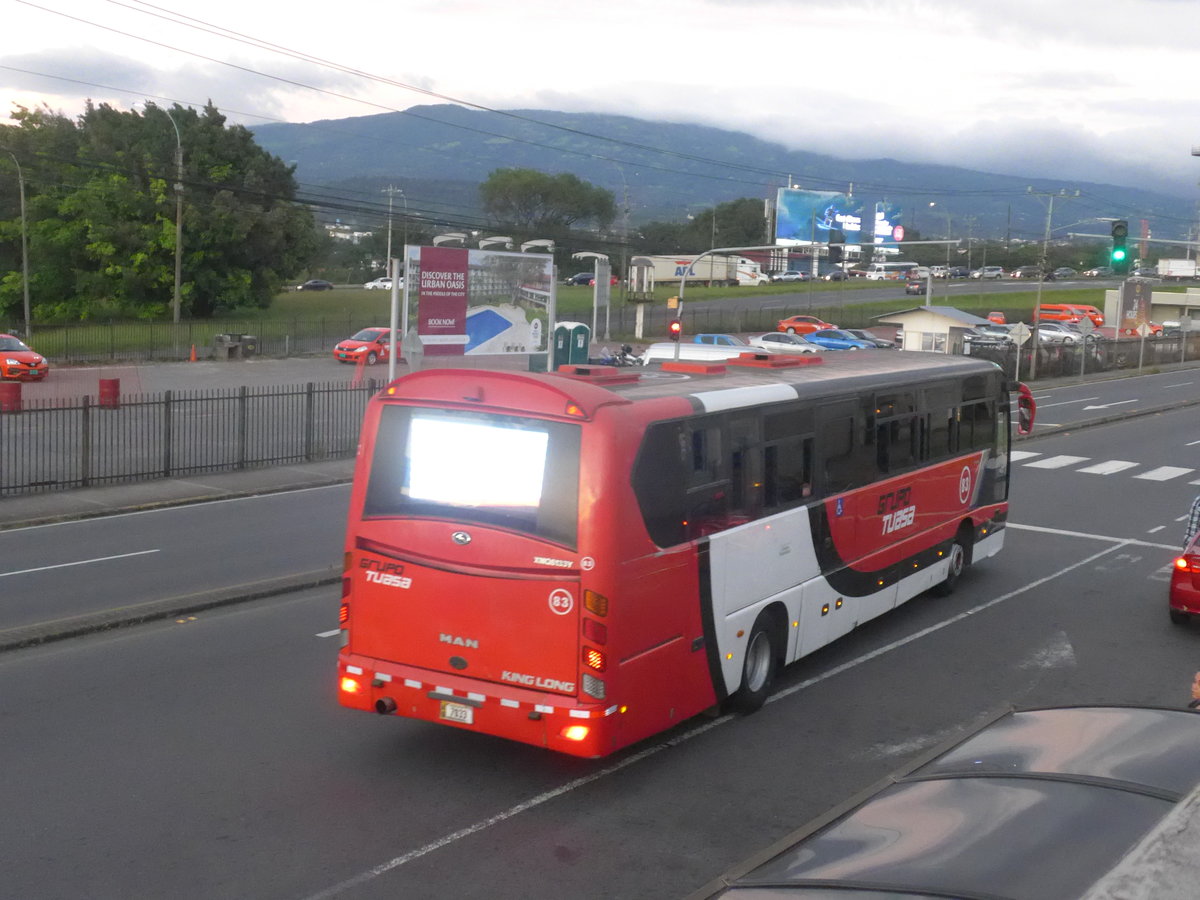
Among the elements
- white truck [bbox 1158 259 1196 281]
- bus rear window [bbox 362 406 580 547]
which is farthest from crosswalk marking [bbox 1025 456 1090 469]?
white truck [bbox 1158 259 1196 281]

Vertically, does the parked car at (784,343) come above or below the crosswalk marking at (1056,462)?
above

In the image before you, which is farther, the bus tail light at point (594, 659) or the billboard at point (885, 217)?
the billboard at point (885, 217)

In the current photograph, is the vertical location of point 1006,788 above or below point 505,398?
below

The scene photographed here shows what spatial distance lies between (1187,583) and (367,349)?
39307 millimetres

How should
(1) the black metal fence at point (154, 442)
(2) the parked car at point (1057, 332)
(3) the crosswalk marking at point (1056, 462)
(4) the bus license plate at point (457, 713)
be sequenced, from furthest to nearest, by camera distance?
(2) the parked car at point (1057, 332) < (3) the crosswalk marking at point (1056, 462) < (1) the black metal fence at point (154, 442) < (4) the bus license plate at point (457, 713)

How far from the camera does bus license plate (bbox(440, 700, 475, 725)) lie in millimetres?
8266

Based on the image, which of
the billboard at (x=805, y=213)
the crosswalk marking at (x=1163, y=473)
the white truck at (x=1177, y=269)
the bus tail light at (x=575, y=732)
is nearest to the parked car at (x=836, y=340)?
the crosswalk marking at (x=1163, y=473)

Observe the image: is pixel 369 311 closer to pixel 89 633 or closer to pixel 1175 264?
pixel 89 633

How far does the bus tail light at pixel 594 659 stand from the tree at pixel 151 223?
60089mm

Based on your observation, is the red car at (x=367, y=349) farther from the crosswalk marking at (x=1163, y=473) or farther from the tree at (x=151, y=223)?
the crosswalk marking at (x=1163, y=473)

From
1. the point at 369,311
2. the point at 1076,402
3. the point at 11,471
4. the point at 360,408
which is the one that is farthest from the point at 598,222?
the point at 11,471

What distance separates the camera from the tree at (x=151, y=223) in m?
64.5

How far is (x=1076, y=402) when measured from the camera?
1694 inches

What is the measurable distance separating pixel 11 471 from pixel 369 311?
52.6m
